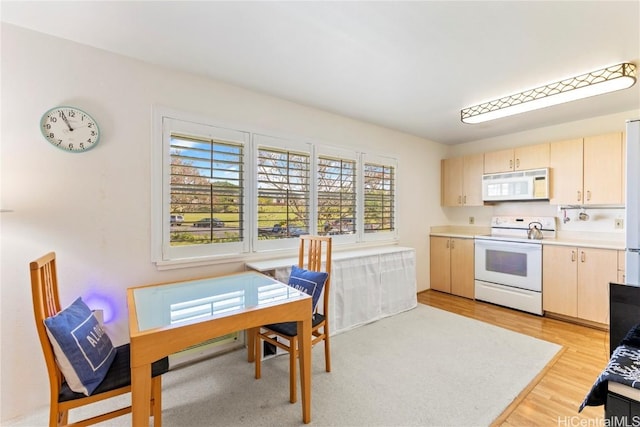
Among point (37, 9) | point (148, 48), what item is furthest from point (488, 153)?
point (37, 9)

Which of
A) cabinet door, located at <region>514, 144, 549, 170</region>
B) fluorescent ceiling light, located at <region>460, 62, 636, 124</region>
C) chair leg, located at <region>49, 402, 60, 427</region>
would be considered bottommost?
chair leg, located at <region>49, 402, 60, 427</region>

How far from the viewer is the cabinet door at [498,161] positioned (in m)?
3.96

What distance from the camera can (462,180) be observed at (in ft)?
14.8

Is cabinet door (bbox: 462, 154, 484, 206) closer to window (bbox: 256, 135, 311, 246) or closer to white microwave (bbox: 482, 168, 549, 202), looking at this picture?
white microwave (bbox: 482, 168, 549, 202)

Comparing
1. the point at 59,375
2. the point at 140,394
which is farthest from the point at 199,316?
the point at 59,375

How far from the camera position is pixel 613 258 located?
2.97 meters

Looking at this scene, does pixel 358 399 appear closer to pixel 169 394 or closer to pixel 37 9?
pixel 169 394

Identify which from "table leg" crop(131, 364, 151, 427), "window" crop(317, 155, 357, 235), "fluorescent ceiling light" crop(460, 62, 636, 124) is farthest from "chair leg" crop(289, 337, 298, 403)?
"fluorescent ceiling light" crop(460, 62, 636, 124)

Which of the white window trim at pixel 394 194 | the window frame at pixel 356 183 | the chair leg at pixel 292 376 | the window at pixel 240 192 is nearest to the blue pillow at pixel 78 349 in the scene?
the window at pixel 240 192

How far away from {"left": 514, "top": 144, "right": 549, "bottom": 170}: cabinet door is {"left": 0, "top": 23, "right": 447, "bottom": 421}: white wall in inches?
Result: 149

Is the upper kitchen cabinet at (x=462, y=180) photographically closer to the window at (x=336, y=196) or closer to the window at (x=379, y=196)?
the window at (x=379, y=196)

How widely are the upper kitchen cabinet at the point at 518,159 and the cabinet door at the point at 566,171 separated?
91mm

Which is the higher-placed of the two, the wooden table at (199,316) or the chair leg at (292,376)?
the wooden table at (199,316)

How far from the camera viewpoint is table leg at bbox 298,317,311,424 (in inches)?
68.1
